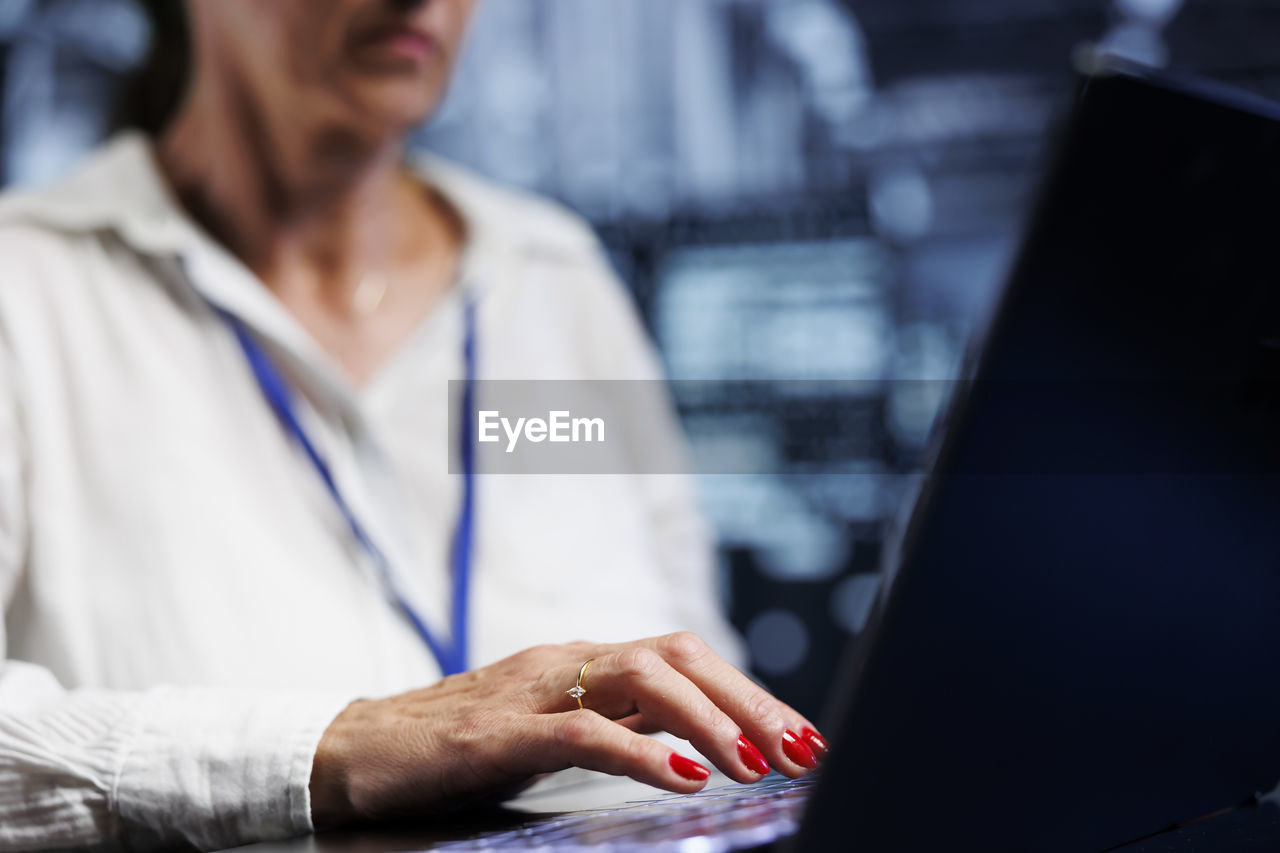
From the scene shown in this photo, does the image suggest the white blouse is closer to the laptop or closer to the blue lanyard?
the blue lanyard

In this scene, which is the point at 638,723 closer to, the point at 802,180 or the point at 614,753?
the point at 614,753

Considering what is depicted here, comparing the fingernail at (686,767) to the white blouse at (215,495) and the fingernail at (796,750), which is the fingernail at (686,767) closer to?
the fingernail at (796,750)

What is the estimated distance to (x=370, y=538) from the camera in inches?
38.4

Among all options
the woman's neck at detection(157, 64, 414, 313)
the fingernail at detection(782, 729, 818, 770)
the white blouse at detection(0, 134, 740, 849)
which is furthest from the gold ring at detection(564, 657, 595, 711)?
the woman's neck at detection(157, 64, 414, 313)

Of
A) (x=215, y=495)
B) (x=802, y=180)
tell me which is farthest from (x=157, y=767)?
(x=802, y=180)

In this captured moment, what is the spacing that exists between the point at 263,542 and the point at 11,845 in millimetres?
333

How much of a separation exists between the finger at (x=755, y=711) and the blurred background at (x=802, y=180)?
1.32 m

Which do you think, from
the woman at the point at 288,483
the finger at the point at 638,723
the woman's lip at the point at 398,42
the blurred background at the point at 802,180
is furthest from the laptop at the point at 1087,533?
the blurred background at the point at 802,180

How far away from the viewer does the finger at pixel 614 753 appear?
485mm

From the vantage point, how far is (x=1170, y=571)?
383 mm

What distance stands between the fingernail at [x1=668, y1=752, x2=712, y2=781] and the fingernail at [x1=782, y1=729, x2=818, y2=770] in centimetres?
5

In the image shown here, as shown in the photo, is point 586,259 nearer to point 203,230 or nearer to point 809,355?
point 203,230

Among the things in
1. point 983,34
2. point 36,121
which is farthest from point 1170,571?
point 36,121

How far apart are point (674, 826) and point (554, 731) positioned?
0.39 feet
